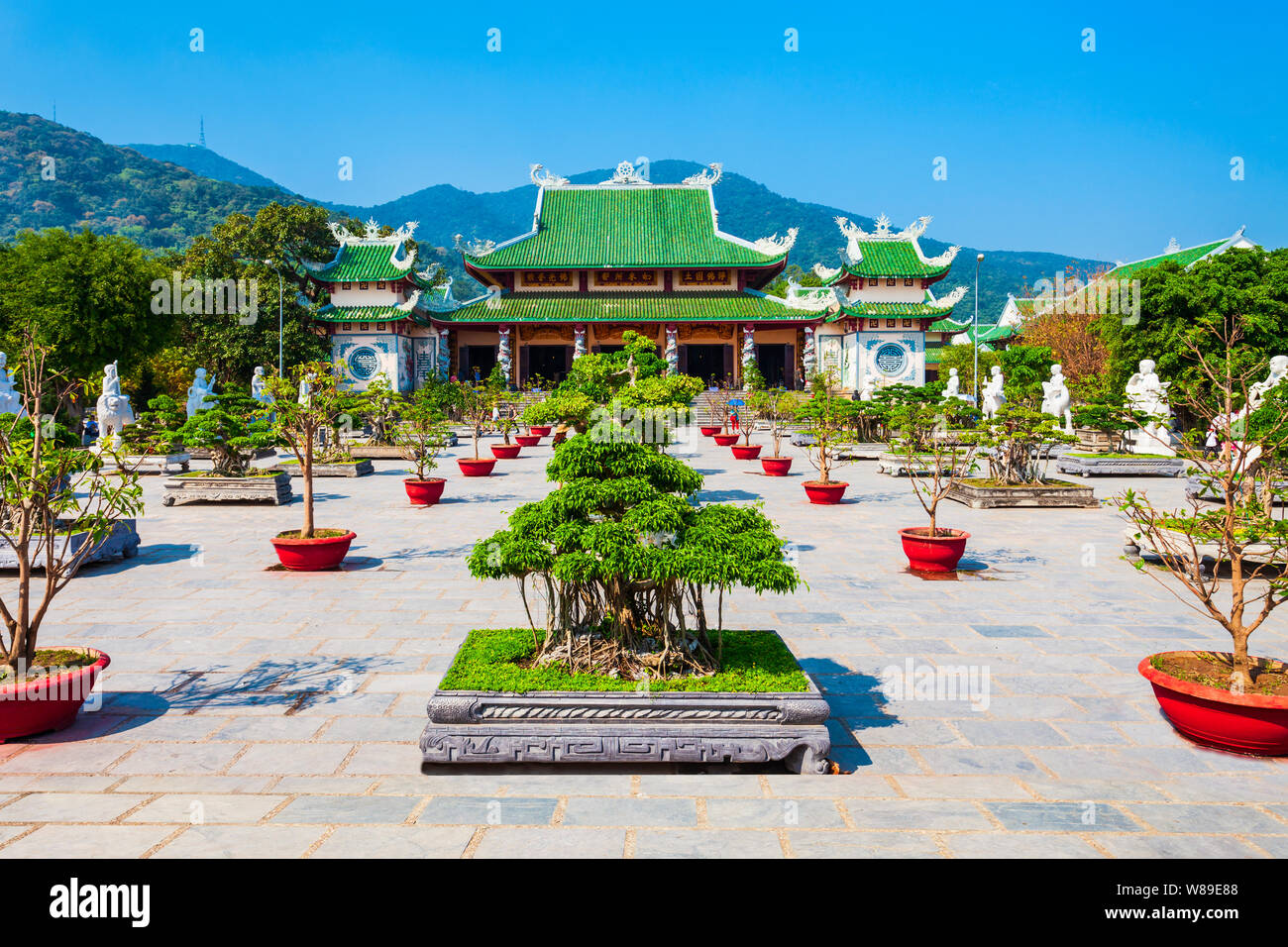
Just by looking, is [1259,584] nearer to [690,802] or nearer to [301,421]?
[690,802]

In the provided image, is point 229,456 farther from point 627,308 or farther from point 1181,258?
point 1181,258

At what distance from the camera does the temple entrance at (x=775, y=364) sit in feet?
138

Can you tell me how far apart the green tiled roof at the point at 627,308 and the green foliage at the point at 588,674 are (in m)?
34.3

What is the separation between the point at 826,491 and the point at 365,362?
3090 cm

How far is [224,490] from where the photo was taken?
47.2ft

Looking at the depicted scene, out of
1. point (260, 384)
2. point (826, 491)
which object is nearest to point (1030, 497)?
point (826, 491)

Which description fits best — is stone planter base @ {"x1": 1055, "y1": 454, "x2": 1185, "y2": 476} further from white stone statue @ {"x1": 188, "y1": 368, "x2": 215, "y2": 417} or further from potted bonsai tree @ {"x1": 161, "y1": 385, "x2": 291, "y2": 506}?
white stone statue @ {"x1": 188, "y1": 368, "x2": 215, "y2": 417}

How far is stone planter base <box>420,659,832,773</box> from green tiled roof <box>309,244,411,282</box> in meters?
37.9

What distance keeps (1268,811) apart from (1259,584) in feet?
19.8

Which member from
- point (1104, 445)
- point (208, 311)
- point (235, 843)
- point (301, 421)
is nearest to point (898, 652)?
point (235, 843)

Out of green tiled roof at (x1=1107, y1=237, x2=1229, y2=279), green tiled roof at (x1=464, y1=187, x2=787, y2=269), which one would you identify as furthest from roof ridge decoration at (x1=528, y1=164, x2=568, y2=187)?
green tiled roof at (x1=1107, y1=237, x2=1229, y2=279)

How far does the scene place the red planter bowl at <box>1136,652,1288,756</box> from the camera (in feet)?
14.0

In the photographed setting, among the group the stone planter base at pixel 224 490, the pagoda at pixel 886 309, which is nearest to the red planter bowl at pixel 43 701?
the stone planter base at pixel 224 490

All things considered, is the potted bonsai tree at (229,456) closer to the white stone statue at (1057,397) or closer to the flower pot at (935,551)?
the flower pot at (935,551)
